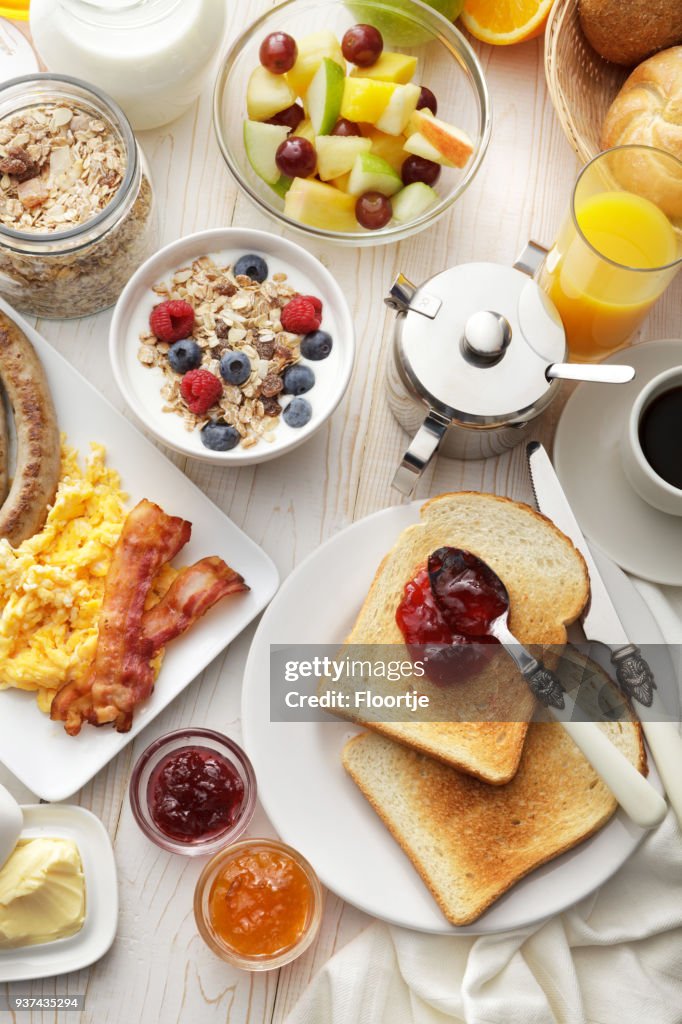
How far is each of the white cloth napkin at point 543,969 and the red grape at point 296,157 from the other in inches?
53.4

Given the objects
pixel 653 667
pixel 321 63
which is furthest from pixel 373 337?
pixel 653 667

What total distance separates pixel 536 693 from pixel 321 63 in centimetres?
123

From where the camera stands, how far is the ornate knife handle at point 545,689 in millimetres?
1827

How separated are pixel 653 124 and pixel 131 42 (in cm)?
97

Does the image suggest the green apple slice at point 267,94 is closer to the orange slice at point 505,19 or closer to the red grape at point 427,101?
the red grape at point 427,101

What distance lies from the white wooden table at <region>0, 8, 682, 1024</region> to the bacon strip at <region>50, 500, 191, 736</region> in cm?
13

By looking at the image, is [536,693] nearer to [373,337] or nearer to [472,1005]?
[472,1005]

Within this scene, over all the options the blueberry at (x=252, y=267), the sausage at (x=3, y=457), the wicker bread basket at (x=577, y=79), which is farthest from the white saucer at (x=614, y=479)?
the sausage at (x=3, y=457)

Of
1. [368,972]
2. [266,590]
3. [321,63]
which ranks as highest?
[321,63]

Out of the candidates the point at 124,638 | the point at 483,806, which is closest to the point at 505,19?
the point at 124,638

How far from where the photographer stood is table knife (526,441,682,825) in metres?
1.80

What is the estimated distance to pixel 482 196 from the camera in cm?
212

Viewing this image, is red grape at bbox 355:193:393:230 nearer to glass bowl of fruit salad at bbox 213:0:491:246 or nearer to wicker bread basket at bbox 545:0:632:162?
glass bowl of fruit salad at bbox 213:0:491:246

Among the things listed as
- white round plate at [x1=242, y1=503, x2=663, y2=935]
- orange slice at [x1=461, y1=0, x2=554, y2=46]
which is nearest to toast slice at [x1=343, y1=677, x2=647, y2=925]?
white round plate at [x1=242, y1=503, x2=663, y2=935]
